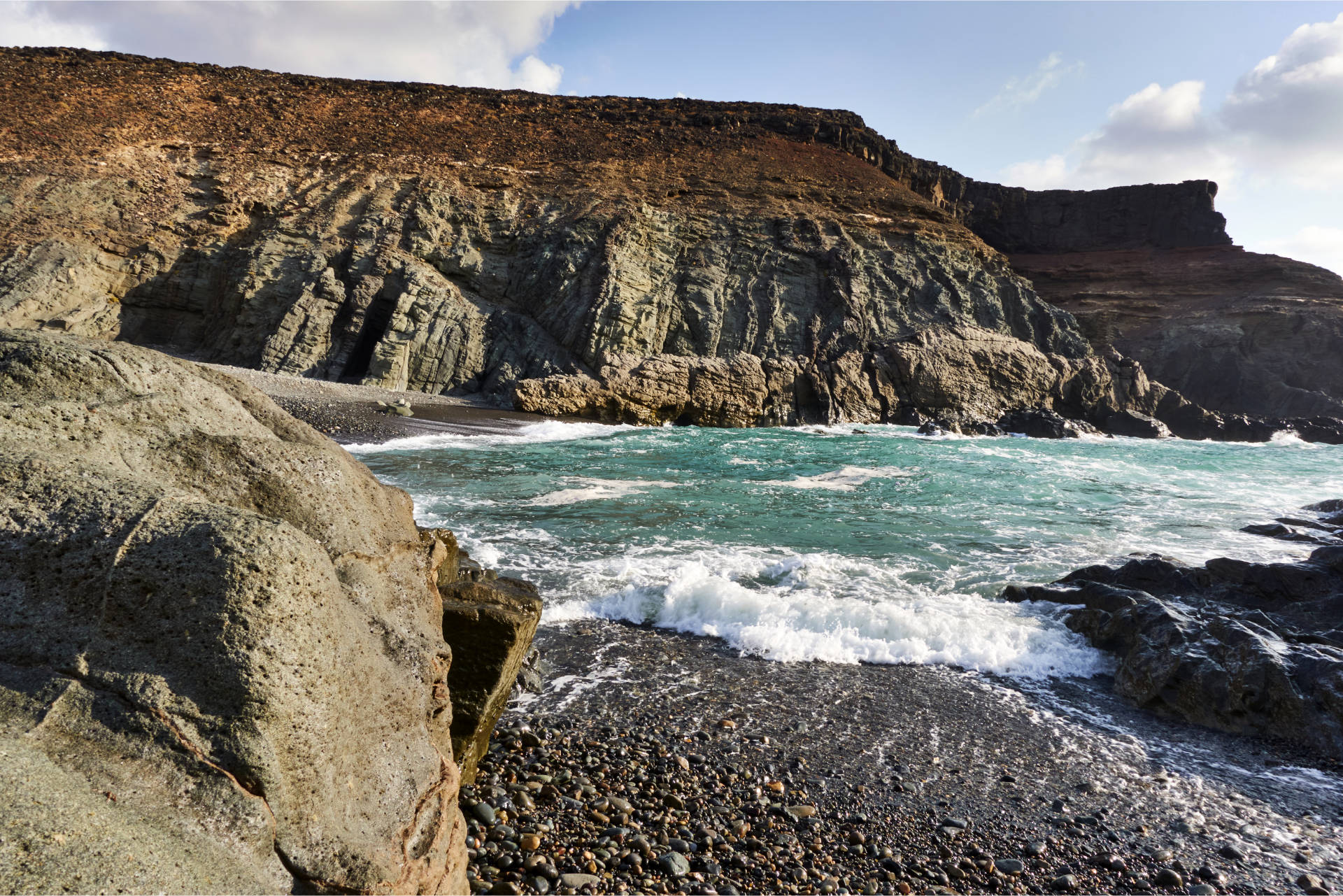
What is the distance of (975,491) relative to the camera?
15.1 metres

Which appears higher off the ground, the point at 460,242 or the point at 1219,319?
the point at 1219,319

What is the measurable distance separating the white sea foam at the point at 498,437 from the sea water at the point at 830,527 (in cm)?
14

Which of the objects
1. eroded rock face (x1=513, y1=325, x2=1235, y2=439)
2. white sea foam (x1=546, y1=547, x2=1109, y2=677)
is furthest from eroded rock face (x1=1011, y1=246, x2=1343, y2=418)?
white sea foam (x1=546, y1=547, x2=1109, y2=677)

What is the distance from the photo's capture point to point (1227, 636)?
600 centimetres

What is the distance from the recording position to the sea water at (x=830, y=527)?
22.2 feet

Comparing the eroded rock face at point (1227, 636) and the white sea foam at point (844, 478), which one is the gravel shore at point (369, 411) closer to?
the white sea foam at point (844, 478)

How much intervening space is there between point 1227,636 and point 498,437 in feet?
61.5

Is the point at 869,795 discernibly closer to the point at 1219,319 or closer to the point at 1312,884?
the point at 1312,884

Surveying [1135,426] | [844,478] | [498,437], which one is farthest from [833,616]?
[1135,426]

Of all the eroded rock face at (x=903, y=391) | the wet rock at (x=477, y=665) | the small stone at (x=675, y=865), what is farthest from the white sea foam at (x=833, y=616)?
the eroded rock face at (x=903, y=391)

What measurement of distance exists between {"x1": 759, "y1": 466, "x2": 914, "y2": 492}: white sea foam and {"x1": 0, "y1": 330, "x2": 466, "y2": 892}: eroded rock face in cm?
1303

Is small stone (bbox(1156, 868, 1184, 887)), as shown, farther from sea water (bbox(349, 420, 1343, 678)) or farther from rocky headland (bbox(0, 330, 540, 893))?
rocky headland (bbox(0, 330, 540, 893))

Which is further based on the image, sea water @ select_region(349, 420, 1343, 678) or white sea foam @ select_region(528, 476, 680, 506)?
white sea foam @ select_region(528, 476, 680, 506)

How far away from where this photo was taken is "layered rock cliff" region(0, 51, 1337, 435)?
29516 mm
